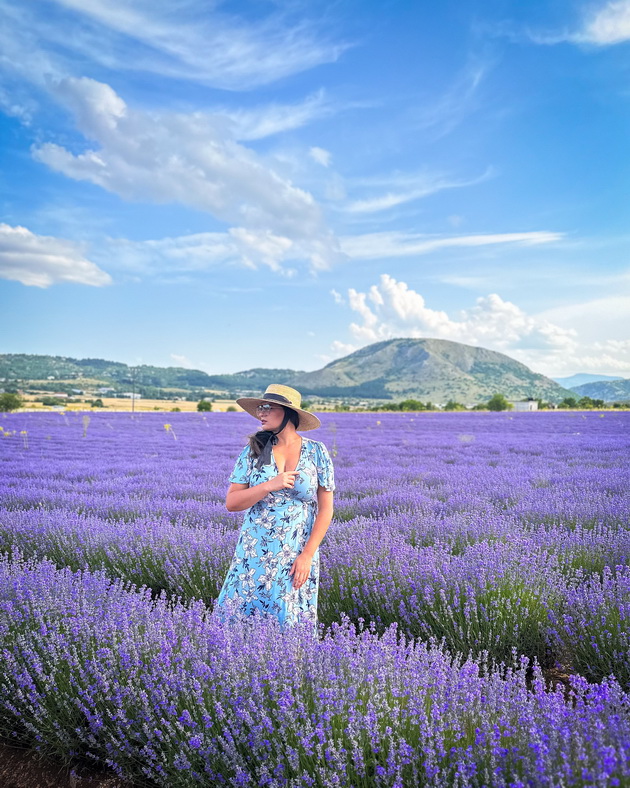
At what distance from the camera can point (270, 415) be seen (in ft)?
8.64

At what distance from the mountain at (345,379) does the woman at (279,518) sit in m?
62.5

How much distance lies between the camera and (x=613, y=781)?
1126 mm

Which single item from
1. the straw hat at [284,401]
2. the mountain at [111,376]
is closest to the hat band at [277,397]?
the straw hat at [284,401]

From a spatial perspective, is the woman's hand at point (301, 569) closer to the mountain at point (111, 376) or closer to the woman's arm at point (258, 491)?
the woman's arm at point (258, 491)

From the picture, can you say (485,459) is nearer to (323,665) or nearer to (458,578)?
(458,578)

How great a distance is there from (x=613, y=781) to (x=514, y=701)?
0.49m

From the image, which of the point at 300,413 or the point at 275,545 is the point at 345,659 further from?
the point at 300,413

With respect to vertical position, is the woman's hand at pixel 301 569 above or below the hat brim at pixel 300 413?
A: below

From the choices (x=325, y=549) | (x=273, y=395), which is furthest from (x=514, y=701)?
(x=325, y=549)

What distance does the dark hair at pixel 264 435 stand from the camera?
8.66 feet

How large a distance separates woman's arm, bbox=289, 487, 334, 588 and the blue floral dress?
0.17 ft

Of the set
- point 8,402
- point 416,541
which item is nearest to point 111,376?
point 8,402

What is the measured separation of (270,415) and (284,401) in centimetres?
10

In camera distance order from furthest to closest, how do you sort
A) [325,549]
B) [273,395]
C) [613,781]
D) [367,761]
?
[325,549], [273,395], [367,761], [613,781]
